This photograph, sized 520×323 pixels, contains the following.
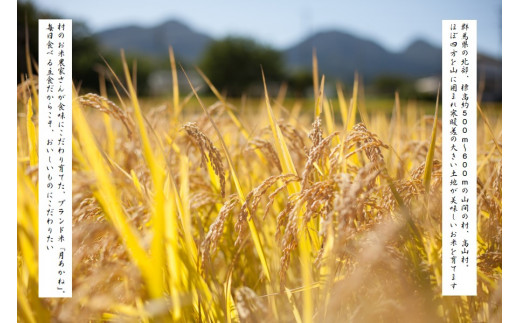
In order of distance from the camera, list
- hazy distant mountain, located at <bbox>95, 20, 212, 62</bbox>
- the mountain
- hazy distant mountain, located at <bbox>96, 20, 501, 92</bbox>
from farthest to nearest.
→ hazy distant mountain, located at <bbox>95, 20, 212, 62</bbox> < the mountain < hazy distant mountain, located at <bbox>96, 20, 501, 92</bbox>

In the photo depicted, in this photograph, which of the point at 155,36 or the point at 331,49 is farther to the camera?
the point at 155,36

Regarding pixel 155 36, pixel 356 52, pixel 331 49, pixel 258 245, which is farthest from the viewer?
pixel 155 36

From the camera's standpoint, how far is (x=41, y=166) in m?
0.91

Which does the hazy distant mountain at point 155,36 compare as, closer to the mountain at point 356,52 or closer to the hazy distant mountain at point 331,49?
the hazy distant mountain at point 331,49

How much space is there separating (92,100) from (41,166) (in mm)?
236

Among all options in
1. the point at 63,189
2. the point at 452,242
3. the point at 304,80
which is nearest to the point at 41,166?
the point at 63,189

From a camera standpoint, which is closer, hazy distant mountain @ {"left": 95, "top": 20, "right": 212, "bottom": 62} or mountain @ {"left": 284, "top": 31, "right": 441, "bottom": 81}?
mountain @ {"left": 284, "top": 31, "right": 441, "bottom": 81}

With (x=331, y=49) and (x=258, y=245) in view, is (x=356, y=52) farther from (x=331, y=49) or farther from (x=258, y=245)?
(x=331, y=49)

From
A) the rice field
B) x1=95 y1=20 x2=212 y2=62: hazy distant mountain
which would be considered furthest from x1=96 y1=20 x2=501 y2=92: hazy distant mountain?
the rice field

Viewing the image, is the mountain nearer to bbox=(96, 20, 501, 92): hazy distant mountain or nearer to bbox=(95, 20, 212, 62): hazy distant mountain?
bbox=(96, 20, 501, 92): hazy distant mountain

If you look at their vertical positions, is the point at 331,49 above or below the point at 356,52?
above

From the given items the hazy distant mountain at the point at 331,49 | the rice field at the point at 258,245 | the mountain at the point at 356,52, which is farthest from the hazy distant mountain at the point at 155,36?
the mountain at the point at 356,52

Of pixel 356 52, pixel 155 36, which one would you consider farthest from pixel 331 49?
pixel 356 52

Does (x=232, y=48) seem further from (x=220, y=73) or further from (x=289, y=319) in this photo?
(x=289, y=319)
